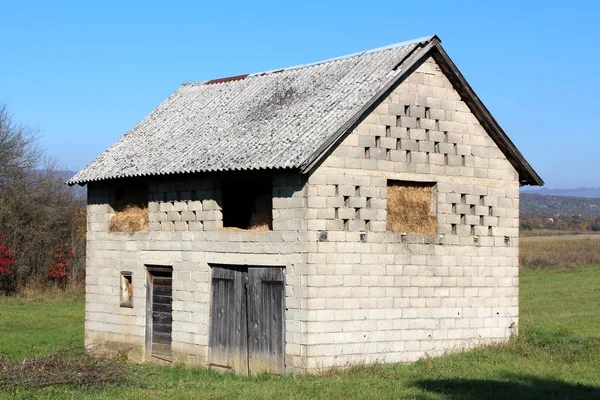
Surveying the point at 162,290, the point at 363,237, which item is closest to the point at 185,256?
the point at 162,290

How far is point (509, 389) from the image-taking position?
50.1 feet

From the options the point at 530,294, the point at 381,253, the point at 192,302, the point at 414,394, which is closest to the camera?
the point at 414,394

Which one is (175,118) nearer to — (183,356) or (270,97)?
(270,97)

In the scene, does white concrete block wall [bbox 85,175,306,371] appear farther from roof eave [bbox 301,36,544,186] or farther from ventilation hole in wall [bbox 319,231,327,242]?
roof eave [bbox 301,36,544,186]

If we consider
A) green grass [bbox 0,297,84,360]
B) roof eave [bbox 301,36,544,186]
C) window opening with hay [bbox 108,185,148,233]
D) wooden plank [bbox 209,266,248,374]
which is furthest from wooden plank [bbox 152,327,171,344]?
roof eave [bbox 301,36,544,186]

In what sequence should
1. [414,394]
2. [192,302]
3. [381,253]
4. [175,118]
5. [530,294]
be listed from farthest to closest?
[530,294] → [175,118] → [192,302] → [381,253] → [414,394]

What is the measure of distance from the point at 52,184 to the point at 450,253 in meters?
28.1

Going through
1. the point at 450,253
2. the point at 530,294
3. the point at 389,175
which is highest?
the point at 389,175

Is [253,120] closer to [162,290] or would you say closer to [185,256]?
[185,256]

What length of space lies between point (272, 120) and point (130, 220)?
4290mm

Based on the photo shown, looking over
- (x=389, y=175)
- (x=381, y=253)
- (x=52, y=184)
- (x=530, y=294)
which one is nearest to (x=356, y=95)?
(x=389, y=175)

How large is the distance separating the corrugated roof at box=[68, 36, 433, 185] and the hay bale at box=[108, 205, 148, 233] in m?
0.96

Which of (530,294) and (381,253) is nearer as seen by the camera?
(381,253)

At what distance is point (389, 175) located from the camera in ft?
60.1
